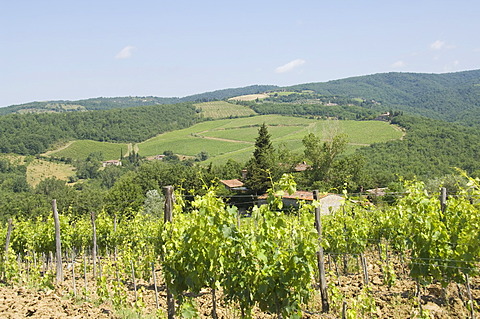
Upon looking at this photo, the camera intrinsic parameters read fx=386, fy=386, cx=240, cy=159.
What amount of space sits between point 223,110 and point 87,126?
49.9 meters

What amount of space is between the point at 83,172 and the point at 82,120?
51120 millimetres

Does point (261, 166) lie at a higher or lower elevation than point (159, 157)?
higher

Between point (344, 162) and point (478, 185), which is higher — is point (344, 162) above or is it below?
below

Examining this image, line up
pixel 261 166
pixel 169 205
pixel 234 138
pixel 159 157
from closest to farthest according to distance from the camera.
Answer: pixel 169 205 → pixel 261 166 → pixel 159 157 → pixel 234 138

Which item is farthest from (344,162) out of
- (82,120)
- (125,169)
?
(82,120)

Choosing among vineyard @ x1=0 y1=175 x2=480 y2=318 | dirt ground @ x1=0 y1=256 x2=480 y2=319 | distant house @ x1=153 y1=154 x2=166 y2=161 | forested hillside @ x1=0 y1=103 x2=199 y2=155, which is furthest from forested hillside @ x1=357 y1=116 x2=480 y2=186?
forested hillside @ x1=0 y1=103 x2=199 y2=155

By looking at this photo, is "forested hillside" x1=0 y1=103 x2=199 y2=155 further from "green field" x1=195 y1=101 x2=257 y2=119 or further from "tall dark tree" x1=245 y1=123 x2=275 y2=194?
"tall dark tree" x1=245 y1=123 x2=275 y2=194

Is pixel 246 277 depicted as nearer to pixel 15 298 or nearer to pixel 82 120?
pixel 15 298

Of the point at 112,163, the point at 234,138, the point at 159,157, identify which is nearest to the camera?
the point at 159,157

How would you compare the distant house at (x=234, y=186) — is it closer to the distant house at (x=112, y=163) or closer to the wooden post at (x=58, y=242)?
the wooden post at (x=58, y=242)

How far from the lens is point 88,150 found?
109 meters

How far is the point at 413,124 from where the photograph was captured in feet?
259

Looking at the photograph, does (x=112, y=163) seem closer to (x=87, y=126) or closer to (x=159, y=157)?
(x=159, y=157)

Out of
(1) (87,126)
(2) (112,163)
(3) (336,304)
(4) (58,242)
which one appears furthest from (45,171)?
(3) (336,304)
